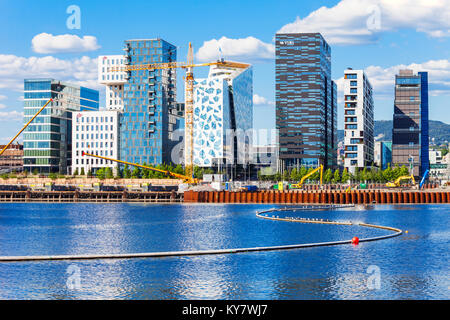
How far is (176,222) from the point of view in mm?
98750

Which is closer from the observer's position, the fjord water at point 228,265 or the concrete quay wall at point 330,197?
the fjord water at point 228,265

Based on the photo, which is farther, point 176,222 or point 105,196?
point 105,196

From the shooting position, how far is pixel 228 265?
176 ft

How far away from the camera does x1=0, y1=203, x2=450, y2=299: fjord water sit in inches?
1705

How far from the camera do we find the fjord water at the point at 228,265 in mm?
43312

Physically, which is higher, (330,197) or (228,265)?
(330,197)

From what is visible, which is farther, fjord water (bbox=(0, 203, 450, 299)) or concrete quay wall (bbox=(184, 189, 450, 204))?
concrete quay wall (bbox=(184, 189, 450, 204))

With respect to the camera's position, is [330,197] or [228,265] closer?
[228,265]

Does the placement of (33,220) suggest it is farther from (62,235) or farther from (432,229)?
(432,229)

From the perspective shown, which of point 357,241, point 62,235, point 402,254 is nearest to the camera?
point 402,254

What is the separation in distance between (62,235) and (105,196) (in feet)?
309
